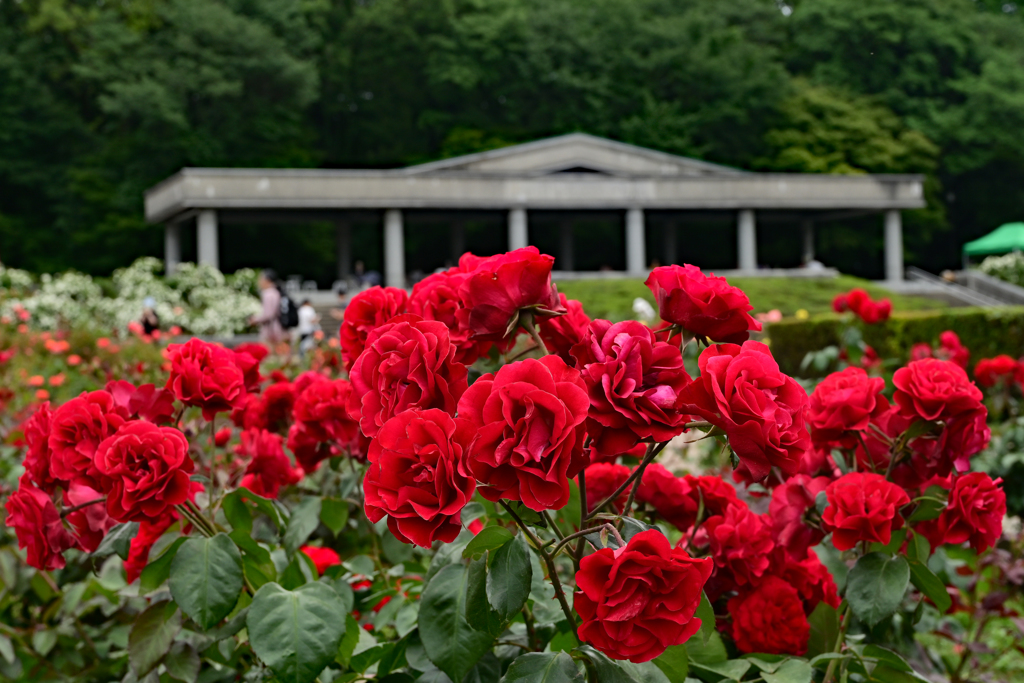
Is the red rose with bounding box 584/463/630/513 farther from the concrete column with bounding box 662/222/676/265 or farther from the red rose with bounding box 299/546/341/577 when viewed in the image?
A: the concrete column with bounding box 662/222/676/265

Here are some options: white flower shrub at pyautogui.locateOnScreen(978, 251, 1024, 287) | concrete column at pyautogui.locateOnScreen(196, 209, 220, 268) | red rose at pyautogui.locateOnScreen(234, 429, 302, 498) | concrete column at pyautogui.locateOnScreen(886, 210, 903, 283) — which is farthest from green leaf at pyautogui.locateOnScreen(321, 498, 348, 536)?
concrete column at pyautogui.locateOnScreen(886, 210, 903, 283)

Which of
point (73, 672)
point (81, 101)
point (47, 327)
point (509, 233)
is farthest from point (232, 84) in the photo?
point (73, 672)

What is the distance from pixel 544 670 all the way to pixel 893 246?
33.3 meters

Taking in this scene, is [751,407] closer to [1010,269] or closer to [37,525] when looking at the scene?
[37,525]

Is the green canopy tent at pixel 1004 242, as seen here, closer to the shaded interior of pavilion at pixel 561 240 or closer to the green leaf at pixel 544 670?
the shaded interior of pavilion at pixel 561 240

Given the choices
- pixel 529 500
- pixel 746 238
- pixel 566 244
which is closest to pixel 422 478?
pixel 529 500

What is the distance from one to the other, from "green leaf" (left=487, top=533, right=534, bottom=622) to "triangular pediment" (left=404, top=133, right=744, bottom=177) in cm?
2787

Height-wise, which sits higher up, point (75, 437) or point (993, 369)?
point (75, 437)

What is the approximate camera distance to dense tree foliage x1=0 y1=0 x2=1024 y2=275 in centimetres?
3328

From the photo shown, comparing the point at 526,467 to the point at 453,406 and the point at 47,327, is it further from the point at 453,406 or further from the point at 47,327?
the point at 47,327

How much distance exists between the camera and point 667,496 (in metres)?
1.68

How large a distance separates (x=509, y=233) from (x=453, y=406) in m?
27.9

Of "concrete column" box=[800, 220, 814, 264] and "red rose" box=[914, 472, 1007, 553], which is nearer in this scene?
"red rose" box=[914, 472, 1007, 553]

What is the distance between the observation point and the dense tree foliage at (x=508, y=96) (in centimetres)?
3328
